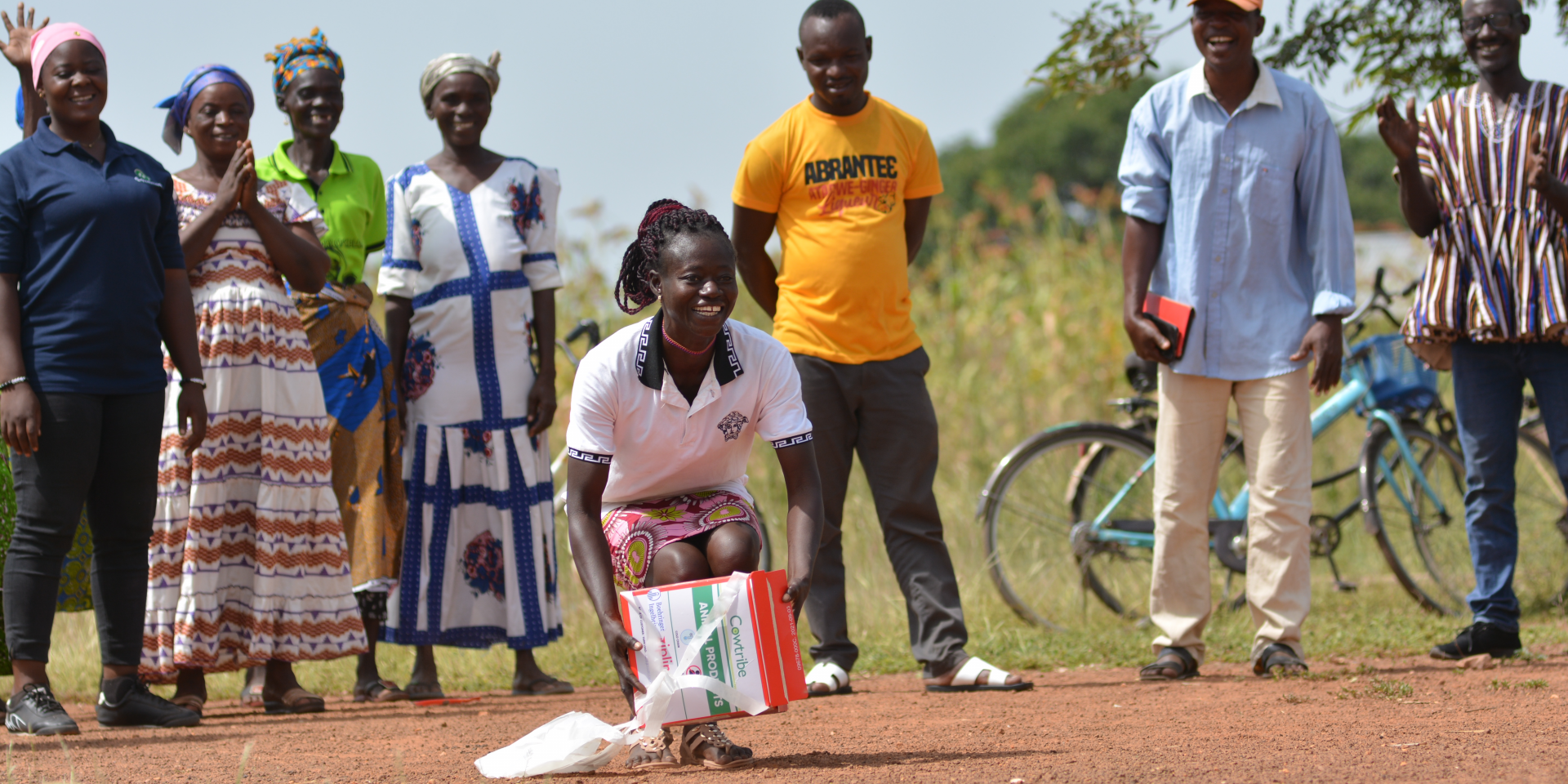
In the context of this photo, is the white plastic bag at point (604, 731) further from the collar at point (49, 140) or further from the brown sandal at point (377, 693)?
the collar at point (49, 140)

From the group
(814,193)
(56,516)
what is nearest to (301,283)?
(56,516)

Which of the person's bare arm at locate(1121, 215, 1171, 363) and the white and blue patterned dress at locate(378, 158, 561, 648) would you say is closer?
the person's bare arm at locate(1121, 215, 1171, 363)

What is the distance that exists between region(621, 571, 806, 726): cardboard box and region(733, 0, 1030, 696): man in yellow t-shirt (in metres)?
1.68

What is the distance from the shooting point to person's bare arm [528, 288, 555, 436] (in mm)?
5723

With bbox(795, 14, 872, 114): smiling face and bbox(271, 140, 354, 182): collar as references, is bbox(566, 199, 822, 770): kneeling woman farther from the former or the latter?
bbox(271, 140, 354, 182): collar

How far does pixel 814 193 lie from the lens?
5.25 metres

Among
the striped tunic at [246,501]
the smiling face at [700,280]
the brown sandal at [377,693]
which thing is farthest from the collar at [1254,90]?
the brown sandal at [377,693]

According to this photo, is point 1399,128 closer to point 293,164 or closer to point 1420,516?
point 1420,516

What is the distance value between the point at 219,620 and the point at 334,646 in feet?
1.30

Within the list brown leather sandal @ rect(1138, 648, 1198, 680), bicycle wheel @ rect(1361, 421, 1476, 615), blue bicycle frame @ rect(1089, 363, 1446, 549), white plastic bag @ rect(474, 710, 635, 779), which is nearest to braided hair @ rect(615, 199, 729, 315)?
white plastic bag @ rect(474, 710, 635, 779)

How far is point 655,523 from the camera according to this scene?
13.0ft

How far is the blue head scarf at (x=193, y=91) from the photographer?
17.2ft

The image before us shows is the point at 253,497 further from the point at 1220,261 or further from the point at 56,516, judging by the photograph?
the point at 1220,261

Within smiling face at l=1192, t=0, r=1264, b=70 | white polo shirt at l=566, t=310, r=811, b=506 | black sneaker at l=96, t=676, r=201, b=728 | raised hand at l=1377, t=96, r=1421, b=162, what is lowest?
black sneaker at l=96, t=676, r=201, b=728
